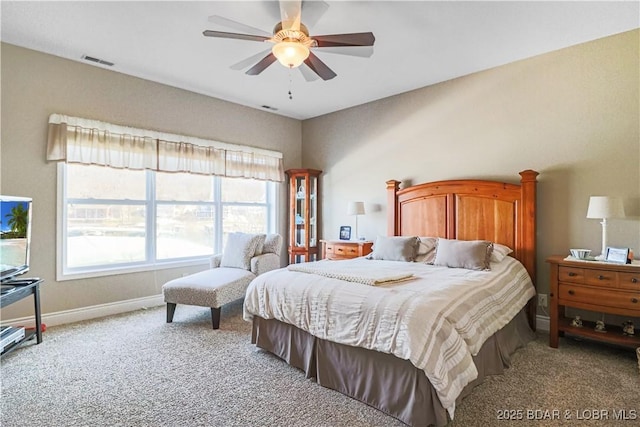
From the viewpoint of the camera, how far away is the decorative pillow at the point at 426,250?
3.62 m

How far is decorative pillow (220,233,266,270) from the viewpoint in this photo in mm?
4254

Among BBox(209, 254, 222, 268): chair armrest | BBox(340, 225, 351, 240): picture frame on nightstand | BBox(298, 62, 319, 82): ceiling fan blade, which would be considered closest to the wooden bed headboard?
BBox(340, 225, 351, 240): picture frame on nightstand

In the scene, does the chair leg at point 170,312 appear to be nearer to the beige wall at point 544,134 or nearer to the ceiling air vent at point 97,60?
the ceiling air vent at point 97,60

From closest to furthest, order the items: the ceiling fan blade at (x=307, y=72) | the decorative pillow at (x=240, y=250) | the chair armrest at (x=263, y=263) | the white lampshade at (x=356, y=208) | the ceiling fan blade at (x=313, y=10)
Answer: the ceiling fan blade at (x=313, y=10), the ceiling fan blade at (x=307, y=72), the chair armrest at (x=263, y=263), the decorative pillow at (x=240, y=250), the white lampshade at (x=356, y=208)

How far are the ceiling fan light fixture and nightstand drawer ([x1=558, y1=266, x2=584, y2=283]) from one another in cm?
278

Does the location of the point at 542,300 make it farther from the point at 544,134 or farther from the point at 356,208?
the point at 356,208

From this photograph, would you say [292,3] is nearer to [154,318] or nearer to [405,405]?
[405,405]

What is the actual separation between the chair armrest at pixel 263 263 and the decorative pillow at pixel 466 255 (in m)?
2.00

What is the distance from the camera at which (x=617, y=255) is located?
110 inches

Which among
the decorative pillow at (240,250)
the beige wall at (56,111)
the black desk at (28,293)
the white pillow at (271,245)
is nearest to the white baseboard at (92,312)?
the beige wall at (56,111)

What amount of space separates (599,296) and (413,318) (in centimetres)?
194

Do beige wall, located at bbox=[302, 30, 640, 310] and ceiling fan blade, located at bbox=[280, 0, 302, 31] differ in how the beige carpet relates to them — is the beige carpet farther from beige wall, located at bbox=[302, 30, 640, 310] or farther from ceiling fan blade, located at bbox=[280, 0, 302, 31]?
ceiling fan blade, located at bbox=[280, 0, 302, 31]

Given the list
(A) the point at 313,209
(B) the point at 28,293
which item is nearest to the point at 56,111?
(B) the point at 28,293

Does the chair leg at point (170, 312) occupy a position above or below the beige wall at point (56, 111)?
below
